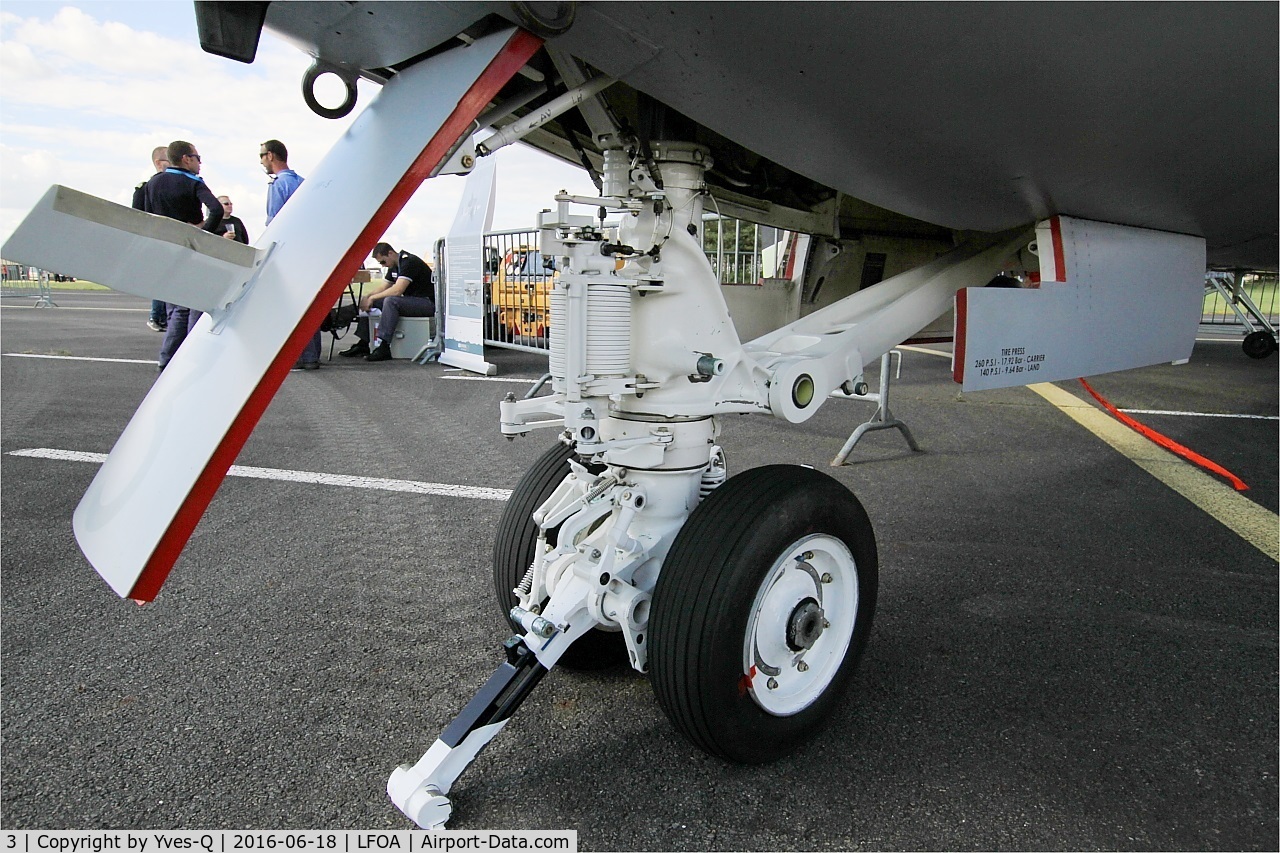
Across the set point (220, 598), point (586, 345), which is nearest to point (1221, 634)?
point (586, 345)

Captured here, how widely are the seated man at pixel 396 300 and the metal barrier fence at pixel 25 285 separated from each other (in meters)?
12.4

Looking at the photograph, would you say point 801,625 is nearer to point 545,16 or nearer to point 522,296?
point 545,16

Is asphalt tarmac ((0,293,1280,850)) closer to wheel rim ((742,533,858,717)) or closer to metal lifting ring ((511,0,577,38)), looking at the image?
wheel rim ((742,533,858,717))

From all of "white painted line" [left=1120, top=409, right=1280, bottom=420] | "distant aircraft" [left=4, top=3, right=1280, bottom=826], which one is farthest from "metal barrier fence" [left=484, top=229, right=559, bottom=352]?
"distant aircraft" [left=4, top=3, right=1280, bottom=826]

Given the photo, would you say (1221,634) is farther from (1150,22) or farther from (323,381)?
(323,381)

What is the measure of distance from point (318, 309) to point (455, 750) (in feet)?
2.79

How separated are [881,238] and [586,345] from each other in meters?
1.70

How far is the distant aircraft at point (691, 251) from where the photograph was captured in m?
1.16

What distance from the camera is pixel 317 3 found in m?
1.14

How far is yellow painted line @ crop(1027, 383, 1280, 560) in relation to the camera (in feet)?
9.59

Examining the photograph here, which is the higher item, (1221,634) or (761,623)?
(761,623)

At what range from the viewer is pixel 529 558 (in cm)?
187

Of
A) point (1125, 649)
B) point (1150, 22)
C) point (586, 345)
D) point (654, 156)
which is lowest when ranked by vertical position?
point (1125, 649)

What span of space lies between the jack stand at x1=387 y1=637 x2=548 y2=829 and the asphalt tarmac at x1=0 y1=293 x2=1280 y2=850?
0.06 meters
